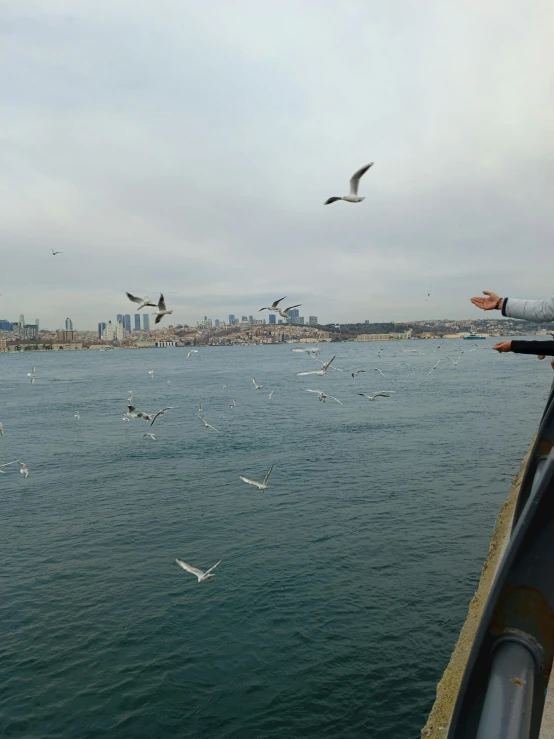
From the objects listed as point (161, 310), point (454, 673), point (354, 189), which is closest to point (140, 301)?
point (161, 310)

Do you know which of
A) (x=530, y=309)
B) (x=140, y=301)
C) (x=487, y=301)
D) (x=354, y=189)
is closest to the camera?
(x=530, y=309)

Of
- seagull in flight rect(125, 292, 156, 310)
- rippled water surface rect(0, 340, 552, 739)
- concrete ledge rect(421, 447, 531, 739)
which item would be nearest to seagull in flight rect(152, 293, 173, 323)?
seagull in flight rect(125, 292, 156, 310)

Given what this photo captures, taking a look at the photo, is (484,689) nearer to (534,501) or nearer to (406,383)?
(534,501)

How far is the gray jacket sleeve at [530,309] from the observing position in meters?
2.70

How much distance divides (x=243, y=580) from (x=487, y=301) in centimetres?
1096

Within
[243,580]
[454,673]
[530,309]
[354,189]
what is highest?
[354,189]

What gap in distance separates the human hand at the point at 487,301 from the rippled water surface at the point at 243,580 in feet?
23.1

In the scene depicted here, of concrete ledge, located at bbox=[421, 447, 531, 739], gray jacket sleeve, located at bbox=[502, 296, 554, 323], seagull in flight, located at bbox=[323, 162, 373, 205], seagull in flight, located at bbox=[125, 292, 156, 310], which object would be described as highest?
seagull in flight, located at bbox=[323, 162, 373, 205]

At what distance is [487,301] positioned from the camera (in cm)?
318

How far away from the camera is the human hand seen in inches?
123

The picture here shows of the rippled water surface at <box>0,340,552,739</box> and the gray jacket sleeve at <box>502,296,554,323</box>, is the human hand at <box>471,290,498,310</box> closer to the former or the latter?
the gray jacket sleeve at <box>502,296,554,323</box>

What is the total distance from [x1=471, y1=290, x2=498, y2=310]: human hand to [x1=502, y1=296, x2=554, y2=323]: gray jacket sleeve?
109 millimetres

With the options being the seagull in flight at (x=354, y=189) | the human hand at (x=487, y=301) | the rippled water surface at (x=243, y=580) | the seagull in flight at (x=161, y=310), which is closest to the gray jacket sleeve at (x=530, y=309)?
the human hand at (x=487, y=301)

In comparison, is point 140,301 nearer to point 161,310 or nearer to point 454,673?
point 161,310
